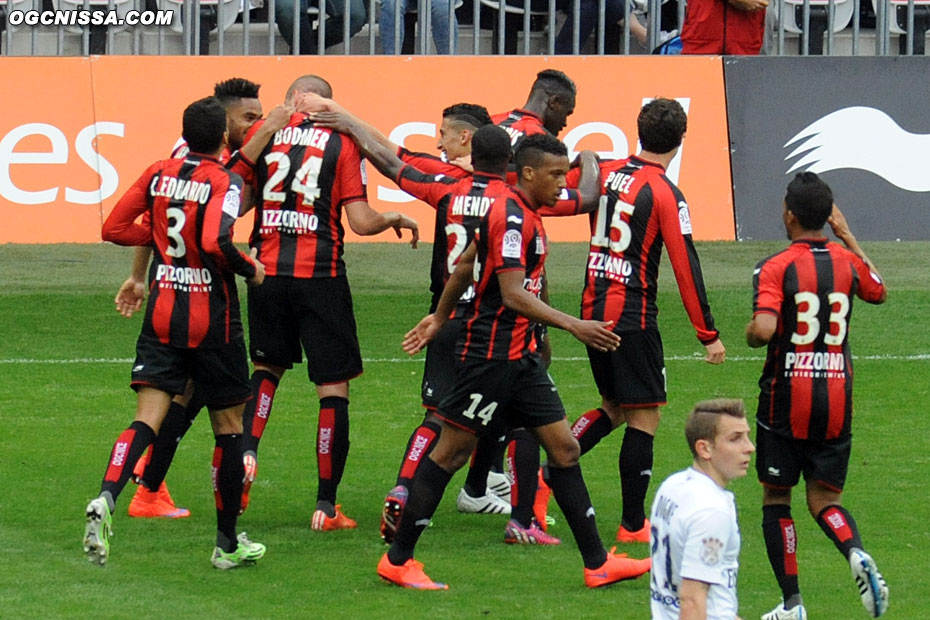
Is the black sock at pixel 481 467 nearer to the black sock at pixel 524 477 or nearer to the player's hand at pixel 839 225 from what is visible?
the black sock at pixel 524 477

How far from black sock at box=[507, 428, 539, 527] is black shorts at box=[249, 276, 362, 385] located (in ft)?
3.15

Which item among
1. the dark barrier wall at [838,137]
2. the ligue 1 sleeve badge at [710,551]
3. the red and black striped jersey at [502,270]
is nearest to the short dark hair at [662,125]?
the red and black striped jersey at [502,270]

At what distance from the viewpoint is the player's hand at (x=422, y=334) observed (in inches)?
285

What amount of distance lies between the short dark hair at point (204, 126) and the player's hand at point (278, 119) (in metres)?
0.90

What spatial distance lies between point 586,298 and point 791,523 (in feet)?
5.55

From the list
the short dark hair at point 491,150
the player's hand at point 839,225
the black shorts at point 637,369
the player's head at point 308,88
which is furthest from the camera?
the player's head at point 308,88

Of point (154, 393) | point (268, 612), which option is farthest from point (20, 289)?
point (268, 612)

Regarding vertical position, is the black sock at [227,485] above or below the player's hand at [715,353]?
below

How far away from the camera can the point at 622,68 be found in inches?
639

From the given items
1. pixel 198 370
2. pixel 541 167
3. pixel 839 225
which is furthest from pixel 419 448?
pixel 839 225

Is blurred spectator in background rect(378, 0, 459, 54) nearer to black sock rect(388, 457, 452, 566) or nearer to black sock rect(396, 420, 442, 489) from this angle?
black sock rect(396, 420, 442, 489)

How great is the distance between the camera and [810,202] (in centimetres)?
664

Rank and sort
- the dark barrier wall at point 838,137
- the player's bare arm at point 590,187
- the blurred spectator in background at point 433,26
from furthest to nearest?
1. the blurred spectator in background at point 433,26
2. the dark barrier wall at point 838,137
3. the player's bare arm at point 590,187

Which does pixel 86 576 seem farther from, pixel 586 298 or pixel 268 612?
pixel 586 298
